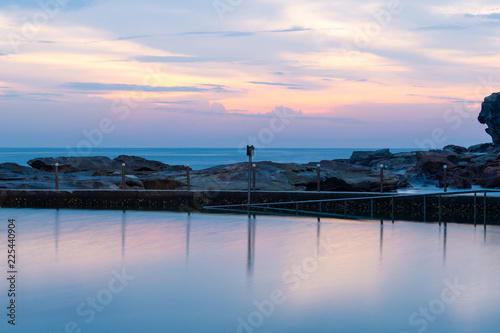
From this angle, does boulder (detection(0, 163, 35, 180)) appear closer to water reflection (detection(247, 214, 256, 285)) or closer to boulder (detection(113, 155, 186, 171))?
boulder (detection(113, 155, 186, 171))

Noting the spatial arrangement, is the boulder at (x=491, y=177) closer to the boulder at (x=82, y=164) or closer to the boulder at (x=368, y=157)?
the boulder at (x=82, y=164)

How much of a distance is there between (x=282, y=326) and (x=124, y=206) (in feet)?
37.7

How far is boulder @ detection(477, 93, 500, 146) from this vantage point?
7681 cm

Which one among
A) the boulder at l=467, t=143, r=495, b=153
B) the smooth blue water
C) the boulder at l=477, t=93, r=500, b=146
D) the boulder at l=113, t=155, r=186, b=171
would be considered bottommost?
the smooth blue water

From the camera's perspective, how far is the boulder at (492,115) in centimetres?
7681

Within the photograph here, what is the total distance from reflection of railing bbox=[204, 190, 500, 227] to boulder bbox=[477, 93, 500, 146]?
66452mm

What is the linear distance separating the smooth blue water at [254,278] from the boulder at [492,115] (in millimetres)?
69884

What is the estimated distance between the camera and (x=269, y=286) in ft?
23.5

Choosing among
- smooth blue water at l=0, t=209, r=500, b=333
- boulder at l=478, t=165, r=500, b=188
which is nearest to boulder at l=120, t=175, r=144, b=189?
smooth blue water at l=0, t=209, r=500, b=333

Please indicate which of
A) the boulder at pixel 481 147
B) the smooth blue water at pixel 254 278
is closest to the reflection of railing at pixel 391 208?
the smooth blue water at pixel 254 278

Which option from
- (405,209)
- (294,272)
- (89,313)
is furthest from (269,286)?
(405,209)

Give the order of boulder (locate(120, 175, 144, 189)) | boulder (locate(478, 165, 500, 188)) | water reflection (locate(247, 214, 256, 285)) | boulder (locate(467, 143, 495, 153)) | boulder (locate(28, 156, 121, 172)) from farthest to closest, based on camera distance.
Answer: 1. boulder (locate(467, 143, 495, 153))
2. boulder (locate(28, 156, 121, 172))
3. boulder (locate(478, 165, 500, 188))
4. boulder (locate(120, 175, 144, 189))
5. water reflection (locate(247, 214, 256, 285))

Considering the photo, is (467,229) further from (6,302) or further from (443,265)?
(6,302)

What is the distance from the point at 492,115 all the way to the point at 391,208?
226 feet
